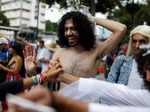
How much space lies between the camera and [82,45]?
6.43 ft

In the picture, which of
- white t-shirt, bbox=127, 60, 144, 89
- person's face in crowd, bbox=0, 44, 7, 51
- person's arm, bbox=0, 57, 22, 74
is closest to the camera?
white t-shirt, bbox=127, 60, 144, 89

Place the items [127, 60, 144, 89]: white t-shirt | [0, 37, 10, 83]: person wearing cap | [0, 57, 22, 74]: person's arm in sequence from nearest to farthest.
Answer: [127, 60, 144, 89]: white t-shirt < [0, 57, 22, 74]: person's arm < [0, 37, 10, 83]: person wearing cap

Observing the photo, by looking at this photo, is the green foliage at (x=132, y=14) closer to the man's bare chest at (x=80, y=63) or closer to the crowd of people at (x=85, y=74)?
the crowd of people at (x=85, y=74)

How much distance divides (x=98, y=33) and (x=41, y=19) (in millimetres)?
57683

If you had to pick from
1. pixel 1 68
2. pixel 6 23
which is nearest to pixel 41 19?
pixel 6 23

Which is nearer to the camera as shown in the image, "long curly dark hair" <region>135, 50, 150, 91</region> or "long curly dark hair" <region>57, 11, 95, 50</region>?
"long curly dark hair" <region>135, 50, 150, 91</region>

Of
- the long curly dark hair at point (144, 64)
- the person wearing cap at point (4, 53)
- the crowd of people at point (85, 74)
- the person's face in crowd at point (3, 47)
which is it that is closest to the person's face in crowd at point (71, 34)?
the crowd of people at point (85, 74)

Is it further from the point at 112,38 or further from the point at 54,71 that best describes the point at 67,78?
the point at 112,38

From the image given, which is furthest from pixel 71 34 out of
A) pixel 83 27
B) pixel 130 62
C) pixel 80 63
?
pixel 130 62

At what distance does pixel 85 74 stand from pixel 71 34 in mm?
379

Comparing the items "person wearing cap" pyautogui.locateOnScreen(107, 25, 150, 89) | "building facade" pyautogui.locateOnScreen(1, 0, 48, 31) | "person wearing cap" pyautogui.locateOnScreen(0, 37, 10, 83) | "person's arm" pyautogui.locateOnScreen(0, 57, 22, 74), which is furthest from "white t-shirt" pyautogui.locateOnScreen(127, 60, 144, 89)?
"building facade" pyautogui.locateOnScreen(1, 0, 48, 31)

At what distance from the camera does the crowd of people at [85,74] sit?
0.78 meters

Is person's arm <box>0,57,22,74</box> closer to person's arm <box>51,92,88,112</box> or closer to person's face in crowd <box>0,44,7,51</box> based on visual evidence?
person's face in crowd <box>0,44,7,51</box>

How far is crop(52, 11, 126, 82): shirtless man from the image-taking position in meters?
1.87
